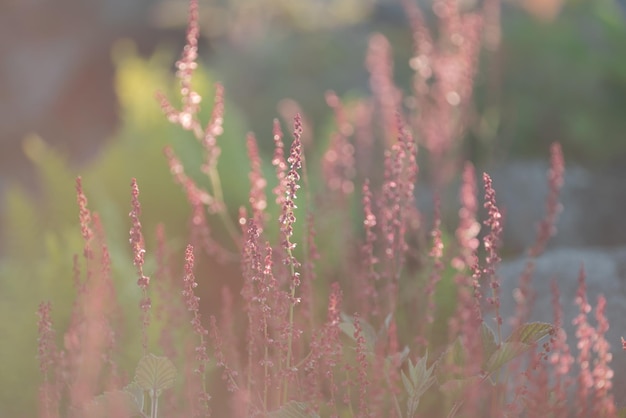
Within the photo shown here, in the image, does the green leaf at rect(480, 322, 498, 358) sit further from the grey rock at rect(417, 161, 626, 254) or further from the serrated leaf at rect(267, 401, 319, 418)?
the grey rock at rect(417, 161, 626, 254)

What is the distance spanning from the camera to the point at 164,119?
3512 millimetres

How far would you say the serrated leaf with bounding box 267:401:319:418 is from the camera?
1.56 metres

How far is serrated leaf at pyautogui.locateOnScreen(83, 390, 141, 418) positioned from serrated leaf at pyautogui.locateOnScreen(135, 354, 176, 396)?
0.13ft

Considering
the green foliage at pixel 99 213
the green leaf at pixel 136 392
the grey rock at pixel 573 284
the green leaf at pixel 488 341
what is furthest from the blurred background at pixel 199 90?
the green leaf at pixel 488 341

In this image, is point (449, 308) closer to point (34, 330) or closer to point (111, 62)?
point (34, 330)

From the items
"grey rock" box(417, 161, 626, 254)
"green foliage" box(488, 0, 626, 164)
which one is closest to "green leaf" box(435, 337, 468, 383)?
"grey rock" box(417, 161, 626, 254)

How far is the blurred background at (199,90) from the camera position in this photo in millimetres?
2734

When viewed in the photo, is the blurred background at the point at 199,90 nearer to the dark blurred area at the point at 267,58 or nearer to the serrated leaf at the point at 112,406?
the dark blurred area at the point at 267,58

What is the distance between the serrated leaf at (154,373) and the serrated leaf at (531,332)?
0.60m

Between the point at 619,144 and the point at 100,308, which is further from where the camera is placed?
the point at 619,144

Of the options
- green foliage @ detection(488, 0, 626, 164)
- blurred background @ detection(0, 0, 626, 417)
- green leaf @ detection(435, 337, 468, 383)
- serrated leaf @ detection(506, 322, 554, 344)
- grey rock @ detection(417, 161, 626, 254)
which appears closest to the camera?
serrated leaf @ detection(506, 322, 554, 344)

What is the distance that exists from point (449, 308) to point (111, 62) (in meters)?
6.86

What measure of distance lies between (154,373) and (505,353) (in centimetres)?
60

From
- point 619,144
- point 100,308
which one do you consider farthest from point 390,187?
point 619,144
